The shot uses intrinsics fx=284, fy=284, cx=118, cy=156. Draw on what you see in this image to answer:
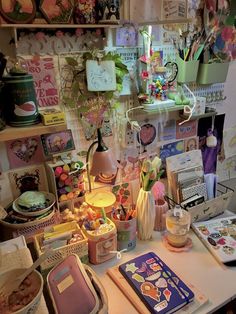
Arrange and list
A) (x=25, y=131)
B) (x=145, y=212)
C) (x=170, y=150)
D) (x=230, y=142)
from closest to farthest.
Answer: (x=25, y=131)
(x=145, y=212)
(x=170, y=150)
(x=230, y=142)

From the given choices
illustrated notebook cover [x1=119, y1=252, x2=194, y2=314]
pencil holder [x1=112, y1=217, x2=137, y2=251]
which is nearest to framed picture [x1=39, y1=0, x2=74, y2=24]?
pencil holder [x1=112, y1=217, x2=137, y2=251]

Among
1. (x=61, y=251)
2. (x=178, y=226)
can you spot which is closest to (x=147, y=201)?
(x=178, y=226)

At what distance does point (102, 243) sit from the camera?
105 cm

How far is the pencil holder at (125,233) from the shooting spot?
1.11 meters

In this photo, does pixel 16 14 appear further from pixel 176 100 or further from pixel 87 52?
pixel 176 100

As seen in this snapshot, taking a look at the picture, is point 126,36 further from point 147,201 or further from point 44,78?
point 147,201

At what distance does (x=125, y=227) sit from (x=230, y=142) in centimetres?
82

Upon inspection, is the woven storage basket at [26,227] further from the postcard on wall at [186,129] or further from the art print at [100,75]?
the postcard on wall at [186,129]

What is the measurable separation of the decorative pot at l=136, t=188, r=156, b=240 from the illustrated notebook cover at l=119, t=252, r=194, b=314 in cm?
13

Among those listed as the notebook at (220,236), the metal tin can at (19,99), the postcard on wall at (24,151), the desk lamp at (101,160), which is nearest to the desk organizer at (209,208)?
the notebook at (220,236)

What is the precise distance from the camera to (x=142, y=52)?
1.13m

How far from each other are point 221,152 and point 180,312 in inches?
36.4

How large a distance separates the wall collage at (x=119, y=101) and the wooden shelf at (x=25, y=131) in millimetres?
193

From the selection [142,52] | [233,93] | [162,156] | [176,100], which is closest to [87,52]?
[142,52]
